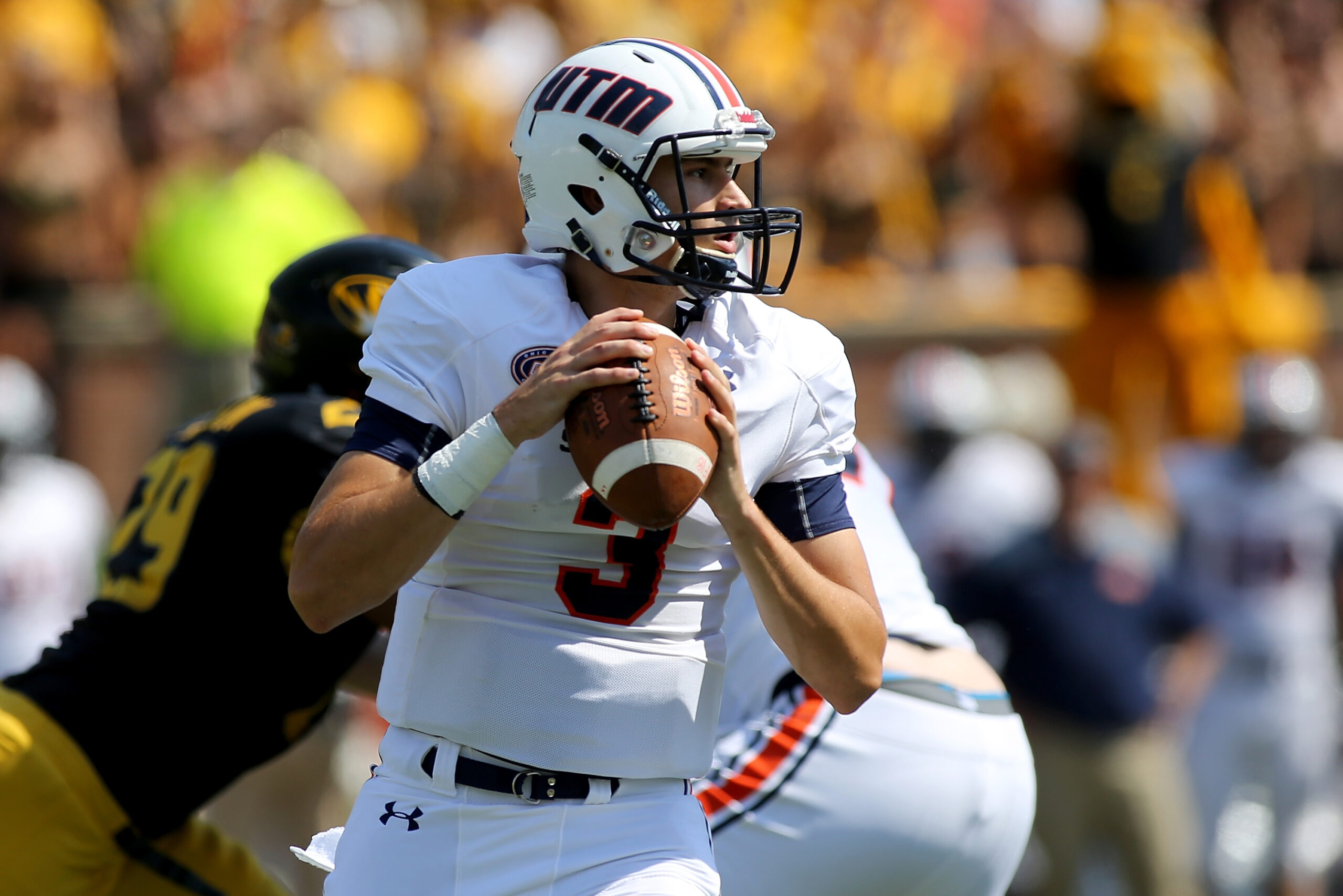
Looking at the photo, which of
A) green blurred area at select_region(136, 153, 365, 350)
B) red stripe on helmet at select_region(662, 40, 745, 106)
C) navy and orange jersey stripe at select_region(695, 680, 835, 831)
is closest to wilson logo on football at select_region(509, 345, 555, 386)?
red stripe on helmet at select_region(662, 40, 745, 106)

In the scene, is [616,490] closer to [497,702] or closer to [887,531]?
[497,702]

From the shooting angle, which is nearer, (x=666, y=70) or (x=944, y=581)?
(x=666, y=70)

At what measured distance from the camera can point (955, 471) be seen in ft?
29.6

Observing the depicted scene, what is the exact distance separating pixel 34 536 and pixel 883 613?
5503mm

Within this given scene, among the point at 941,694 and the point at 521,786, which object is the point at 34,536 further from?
the point at 521,786

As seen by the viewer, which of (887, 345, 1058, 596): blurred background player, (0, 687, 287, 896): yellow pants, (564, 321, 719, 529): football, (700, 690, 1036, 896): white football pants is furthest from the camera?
(887, 345, 1058, 596): blurred background player

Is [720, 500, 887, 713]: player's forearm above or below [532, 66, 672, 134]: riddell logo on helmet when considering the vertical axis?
below

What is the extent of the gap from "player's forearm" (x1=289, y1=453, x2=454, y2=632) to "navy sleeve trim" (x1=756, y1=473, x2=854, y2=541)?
0.58m

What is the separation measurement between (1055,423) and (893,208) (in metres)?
1.55

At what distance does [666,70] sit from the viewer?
113 inches

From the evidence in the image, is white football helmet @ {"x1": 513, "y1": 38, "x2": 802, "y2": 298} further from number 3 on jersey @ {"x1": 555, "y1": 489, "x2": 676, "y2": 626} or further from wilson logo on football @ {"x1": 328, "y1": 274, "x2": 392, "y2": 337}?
wilson logo on football @ {"x1": 328, "y1": 274, "x2": 392, "y2": 337}

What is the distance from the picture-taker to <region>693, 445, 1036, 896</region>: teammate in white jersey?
144 inches

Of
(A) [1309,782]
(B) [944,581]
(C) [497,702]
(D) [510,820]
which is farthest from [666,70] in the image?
(A) [1309,782]

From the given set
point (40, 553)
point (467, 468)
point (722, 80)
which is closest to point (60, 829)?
point (467, 468)
